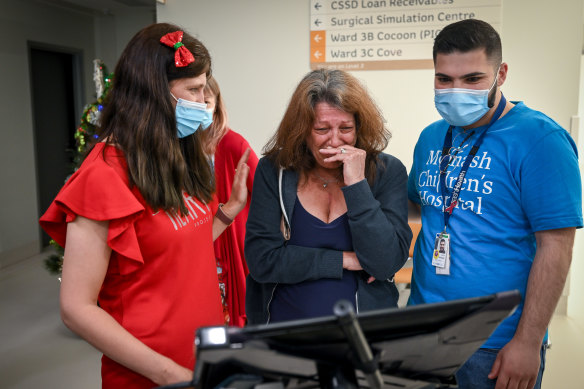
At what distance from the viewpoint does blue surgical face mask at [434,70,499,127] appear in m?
1.40

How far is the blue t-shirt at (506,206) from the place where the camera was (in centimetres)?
125

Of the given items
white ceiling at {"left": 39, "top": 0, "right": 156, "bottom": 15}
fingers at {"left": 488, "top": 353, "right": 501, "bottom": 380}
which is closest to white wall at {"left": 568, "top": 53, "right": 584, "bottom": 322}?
fingers at {"left": 488, "top": 353, "right": 501, "bottom": 380}

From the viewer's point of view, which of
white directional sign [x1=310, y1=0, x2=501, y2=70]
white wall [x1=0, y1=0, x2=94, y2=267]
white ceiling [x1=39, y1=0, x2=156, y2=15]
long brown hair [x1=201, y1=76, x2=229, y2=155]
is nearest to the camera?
long brown hair [x1=201, y1=76, x2=229, y2=155]

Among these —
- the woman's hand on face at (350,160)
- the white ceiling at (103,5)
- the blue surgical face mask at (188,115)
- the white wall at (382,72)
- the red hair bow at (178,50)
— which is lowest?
the woman's hand on face at (350,160)

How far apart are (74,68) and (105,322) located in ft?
21.4

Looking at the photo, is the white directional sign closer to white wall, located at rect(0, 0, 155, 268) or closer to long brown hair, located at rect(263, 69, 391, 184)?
long brown hair, located at rect(263, 69, 391, 184)

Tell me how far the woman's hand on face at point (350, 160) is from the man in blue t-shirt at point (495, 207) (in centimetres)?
25

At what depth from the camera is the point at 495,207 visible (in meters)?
1.34

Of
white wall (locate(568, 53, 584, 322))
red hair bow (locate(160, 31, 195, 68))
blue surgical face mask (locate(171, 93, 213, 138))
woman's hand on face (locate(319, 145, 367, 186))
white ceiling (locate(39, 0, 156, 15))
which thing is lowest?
white wall (locate(568, 53, 584, 322))

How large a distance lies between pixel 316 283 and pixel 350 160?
1.25 feet

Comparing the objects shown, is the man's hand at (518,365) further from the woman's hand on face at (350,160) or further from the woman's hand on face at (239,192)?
the woman's hand on face at (239,192)

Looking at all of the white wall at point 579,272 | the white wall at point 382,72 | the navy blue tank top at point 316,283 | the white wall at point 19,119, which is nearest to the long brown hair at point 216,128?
the white wall at point 382,72

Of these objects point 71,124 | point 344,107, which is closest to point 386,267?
point 344,107

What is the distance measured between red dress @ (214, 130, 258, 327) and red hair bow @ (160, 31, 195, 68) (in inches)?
56.4
